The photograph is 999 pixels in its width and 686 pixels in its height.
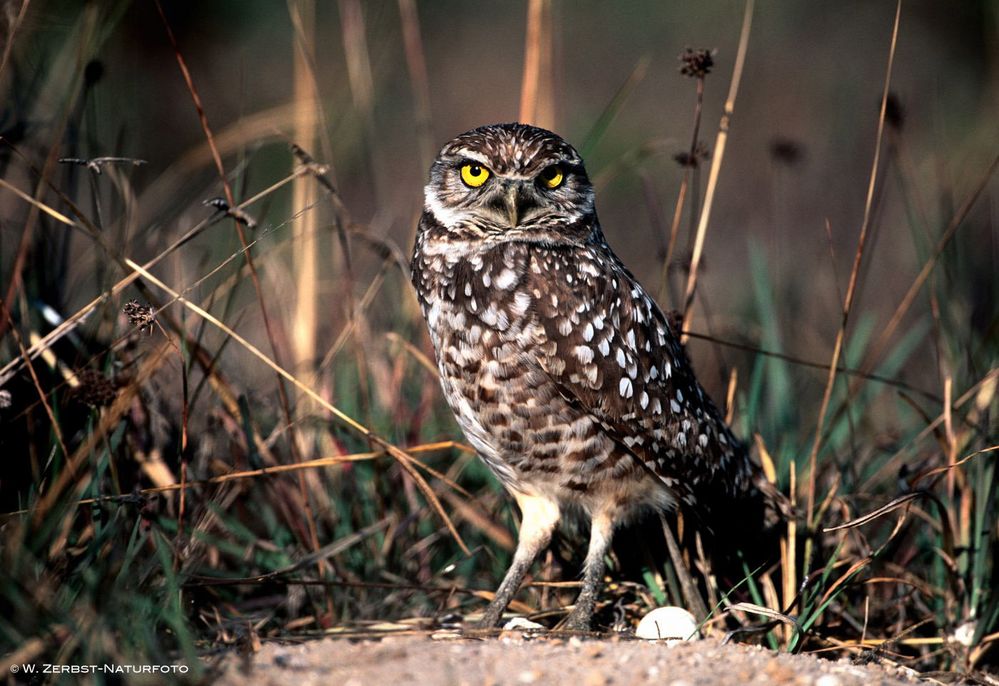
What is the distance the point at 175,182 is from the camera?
4.10 meters

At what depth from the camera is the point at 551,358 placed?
2955 millimetres

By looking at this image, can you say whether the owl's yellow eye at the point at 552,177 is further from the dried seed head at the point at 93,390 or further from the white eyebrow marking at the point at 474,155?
the dried seed head at the point at 93,390

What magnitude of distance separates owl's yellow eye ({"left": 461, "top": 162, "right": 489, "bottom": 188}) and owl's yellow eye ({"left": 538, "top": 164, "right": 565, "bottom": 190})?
0.60ft

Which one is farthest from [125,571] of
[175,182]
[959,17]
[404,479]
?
[959,17]

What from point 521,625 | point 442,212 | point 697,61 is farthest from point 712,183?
point 521,625

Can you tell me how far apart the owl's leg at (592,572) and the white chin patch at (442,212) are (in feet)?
3.53

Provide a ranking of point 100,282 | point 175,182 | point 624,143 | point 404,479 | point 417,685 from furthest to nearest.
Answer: point 624,143
point 175,182
point 404,479
point 100,282
point 417,685

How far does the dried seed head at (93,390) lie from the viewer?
2.57 meters

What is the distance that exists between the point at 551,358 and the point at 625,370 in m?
0.25

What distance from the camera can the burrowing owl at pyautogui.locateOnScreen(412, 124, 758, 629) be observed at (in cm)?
296

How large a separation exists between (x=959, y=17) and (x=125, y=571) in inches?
381

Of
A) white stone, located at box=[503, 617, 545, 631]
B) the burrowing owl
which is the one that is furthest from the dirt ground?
the burrowing owl

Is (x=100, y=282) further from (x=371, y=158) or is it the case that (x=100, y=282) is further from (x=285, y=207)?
(x=285, y=207)

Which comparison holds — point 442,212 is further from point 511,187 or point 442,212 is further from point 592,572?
point 592,572
